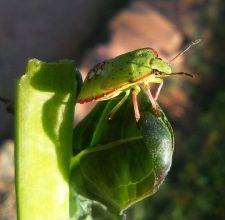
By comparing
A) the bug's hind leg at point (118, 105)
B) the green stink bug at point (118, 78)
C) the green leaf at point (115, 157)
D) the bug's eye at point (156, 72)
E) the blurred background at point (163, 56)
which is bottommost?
the blurred background at point (163, 56)

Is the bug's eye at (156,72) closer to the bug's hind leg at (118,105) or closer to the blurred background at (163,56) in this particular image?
the bug's hind leg at (118,105)

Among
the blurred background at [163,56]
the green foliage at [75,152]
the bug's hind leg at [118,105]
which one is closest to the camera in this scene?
the green foliage at [75,152]

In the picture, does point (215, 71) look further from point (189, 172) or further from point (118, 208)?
point (118, 208)

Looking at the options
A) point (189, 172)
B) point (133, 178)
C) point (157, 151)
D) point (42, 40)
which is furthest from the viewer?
point (42, 40)

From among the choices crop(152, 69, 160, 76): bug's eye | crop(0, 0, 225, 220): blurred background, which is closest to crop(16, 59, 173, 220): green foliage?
crop(152, 69, 160, 76): bug's eye

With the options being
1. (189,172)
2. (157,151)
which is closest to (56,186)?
(157,151)

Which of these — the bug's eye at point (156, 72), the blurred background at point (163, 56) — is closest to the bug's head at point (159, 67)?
the bug's eye at point (156, 72)
